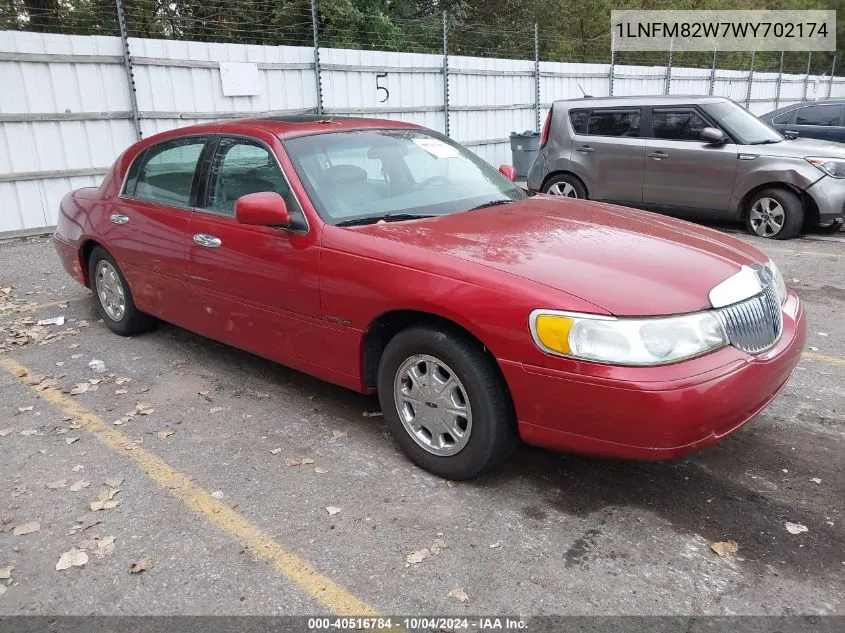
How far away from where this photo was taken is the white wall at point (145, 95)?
9.19m

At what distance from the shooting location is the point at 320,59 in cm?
1202

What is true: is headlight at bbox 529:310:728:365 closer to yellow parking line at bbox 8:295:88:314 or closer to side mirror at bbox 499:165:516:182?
side mirror at bbox 499:165:516:182

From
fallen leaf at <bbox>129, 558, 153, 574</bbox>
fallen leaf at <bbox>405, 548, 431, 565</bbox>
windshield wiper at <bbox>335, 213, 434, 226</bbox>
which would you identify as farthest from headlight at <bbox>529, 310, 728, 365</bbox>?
fallen leaf at <bbox>129, 558, 153, 574</bbox>

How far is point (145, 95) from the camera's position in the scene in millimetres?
10141

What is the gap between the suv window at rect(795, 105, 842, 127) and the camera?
12.4 m

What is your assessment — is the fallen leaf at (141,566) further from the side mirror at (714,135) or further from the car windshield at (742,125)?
the car windshield at (742,125)

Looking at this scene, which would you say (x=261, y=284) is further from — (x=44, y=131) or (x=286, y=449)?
(x=44, y=131)

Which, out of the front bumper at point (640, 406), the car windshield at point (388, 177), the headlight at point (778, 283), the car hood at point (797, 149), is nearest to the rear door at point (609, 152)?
the car hood at point (797, 149)

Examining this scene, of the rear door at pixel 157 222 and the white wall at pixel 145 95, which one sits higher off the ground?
the white wall at pixel 145 95

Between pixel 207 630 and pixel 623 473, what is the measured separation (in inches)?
79.2

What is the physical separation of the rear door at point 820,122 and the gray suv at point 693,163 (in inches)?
143

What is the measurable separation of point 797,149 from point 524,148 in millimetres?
6722

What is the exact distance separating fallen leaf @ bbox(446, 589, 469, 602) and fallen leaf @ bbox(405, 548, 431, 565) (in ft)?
0.74

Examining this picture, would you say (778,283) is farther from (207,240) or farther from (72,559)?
(72,559)
